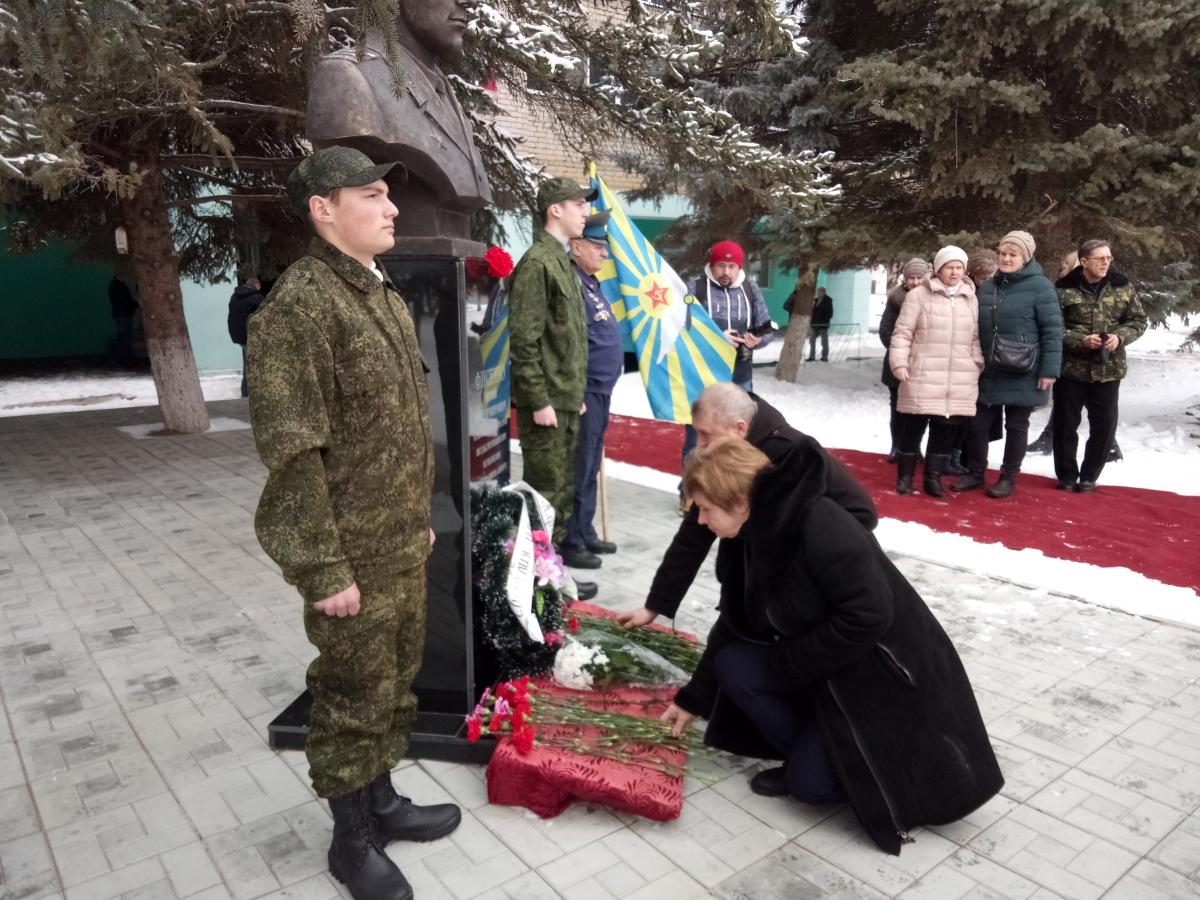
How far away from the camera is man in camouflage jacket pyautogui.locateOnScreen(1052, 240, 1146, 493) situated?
643cm

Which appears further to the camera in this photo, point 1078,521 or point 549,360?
point 1078,521

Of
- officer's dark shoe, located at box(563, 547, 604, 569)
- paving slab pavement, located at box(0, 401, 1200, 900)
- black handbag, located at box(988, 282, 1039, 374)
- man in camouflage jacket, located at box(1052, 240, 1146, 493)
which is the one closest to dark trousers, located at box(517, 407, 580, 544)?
officer's dark shoe, located at box(563, 547, 604, 569)

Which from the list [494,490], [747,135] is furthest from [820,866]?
[747,135]

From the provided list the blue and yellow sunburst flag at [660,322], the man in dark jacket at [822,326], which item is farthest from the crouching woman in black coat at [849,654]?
the man in dark jacket at [822,326]

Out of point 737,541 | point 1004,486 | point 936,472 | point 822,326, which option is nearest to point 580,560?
point 737,541

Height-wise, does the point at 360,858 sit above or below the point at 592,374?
below

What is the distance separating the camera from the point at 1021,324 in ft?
20.7

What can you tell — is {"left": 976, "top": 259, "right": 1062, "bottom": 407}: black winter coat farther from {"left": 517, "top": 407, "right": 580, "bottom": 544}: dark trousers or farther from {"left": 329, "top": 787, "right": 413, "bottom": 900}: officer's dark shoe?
{"left": 329, "top": 787, "right": 413, "bottom": 900}: officer's dark shoe

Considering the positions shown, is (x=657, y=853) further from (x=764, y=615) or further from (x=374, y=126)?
(x=374, y=126)

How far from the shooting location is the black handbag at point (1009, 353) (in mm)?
6305

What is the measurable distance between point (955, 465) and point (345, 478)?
20.9 feet

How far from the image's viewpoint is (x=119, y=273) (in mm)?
10750

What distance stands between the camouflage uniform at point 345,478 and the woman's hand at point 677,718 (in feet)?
2.93

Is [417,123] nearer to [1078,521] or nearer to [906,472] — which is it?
[906,472]
